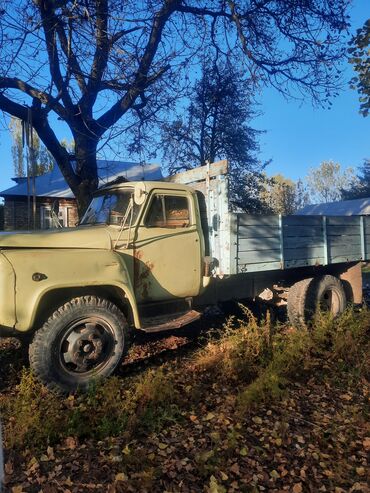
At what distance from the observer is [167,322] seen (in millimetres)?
5242

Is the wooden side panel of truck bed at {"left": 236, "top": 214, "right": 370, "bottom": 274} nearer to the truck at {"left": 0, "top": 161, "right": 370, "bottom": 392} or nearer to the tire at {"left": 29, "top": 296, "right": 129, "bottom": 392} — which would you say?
the truck at {"left": 0, "top": 161, "right": 370, "bottom": 392}

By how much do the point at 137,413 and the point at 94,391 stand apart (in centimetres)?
53

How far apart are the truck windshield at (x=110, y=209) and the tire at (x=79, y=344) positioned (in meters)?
1.20

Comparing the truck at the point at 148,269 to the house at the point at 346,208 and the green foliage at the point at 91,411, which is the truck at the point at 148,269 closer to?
the green foliage at the point at 91,411

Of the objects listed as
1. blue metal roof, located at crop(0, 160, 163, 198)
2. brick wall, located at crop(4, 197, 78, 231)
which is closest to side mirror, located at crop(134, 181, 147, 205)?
blue metal roof, located at crop(0, 160, 163, 198)

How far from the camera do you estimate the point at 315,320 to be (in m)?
6.39

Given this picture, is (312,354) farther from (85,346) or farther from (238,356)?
(85,346)

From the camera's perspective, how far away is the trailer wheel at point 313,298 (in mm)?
6805

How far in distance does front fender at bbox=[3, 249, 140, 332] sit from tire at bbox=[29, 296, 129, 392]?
0.65ft

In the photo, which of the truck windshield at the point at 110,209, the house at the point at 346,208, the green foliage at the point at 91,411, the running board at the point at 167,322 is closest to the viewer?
the green foliage at the point at 91,411

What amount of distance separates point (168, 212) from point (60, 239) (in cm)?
143

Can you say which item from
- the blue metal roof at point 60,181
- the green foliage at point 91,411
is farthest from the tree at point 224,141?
the green foliage at point 91,411

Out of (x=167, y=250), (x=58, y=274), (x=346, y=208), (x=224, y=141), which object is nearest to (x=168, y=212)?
(x=167, y=250)

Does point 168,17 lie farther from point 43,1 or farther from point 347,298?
point 347,298
